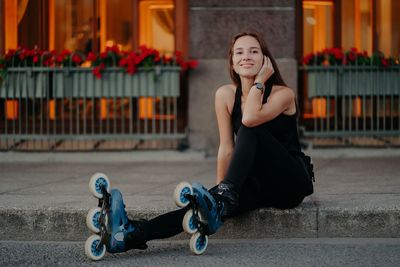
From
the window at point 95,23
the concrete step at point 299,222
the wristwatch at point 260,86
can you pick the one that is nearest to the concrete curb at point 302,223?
the concrete step at point 299,222

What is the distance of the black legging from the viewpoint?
4.74m

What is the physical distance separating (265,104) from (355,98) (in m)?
4.57

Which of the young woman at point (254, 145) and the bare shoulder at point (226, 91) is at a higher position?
the bare shoulder at point (226, 91)

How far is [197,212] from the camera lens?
4.46 metres

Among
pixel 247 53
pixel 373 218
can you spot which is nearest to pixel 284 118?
pixel 247 53

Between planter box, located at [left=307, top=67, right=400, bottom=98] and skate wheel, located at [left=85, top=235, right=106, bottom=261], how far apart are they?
5.10 metres

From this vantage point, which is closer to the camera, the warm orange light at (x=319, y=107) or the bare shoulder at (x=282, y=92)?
the bare shoulder at (x=282, y=92)

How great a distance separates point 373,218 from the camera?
5066 millimetres

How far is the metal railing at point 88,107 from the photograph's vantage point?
29.4ft

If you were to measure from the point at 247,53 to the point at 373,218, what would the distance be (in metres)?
1.26

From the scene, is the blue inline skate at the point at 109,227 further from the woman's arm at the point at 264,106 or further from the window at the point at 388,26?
the window at the point at 388,26

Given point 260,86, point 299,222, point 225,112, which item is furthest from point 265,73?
point 299,222

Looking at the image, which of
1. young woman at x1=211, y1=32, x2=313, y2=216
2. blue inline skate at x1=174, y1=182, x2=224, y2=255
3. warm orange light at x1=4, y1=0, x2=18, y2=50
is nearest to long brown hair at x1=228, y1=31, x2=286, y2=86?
young woman at x1=211, y1=32, x2=313, y2=216

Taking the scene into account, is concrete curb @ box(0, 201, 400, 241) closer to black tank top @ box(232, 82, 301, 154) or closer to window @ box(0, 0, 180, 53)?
black tank top @ box(232, 82, 301, 154)
